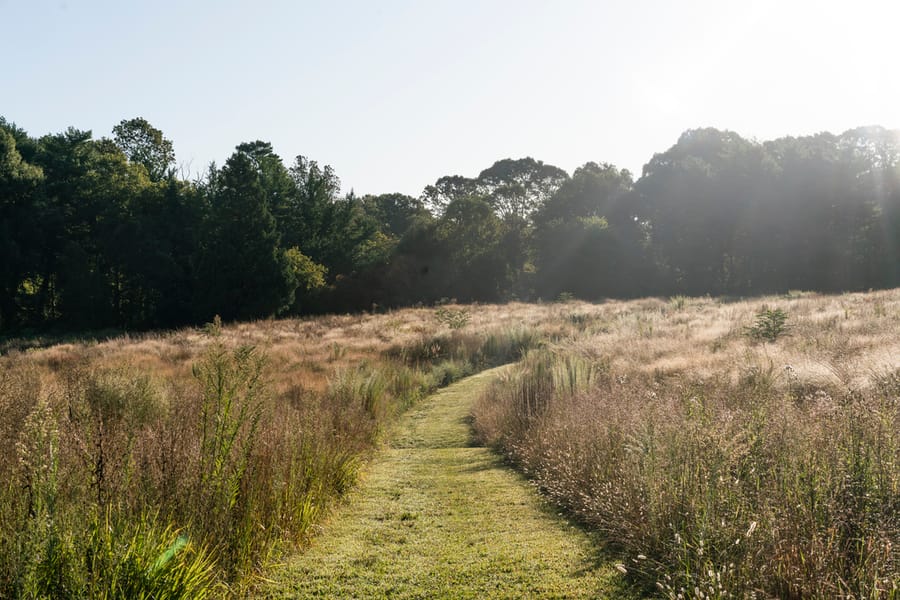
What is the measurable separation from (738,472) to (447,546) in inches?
90.9

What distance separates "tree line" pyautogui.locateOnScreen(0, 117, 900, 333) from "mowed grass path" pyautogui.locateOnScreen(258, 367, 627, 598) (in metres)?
30.8

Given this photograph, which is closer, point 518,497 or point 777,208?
point 518,497

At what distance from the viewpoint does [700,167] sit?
51438 millimetres

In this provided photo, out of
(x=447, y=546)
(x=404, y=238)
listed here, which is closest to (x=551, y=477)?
(x=447, y=546)

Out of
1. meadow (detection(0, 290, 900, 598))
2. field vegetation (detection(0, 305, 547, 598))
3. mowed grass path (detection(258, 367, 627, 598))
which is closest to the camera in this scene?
field vegetation (detection(0, 305, 547, 598))

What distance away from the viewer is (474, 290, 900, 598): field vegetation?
11.0ft

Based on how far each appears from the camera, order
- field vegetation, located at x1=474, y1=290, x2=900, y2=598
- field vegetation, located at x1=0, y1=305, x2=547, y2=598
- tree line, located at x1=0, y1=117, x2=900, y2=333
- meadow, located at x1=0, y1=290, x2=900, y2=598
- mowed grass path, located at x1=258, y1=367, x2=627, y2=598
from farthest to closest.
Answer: tree line, located at x1=0, y1=117, x2=900, y2=333
mowed grass path, located at x1=258, y1=367, x2=627, y2=598
field vegetation, located at x1=474, y1=290, x2=900, y2=598
meadow, located at x1=0, y1=290, x2=900, y2=598
field vegetation, located at x1=0, y1=305, x2=547, y2=598

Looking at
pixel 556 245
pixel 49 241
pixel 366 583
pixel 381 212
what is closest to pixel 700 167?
pixel 556 245

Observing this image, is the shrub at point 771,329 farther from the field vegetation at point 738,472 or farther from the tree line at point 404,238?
the tree line at point 404,238

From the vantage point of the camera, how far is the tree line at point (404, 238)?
3806cm

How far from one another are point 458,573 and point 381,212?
64.9 m

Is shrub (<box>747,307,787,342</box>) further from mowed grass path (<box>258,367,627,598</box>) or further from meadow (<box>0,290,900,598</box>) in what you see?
mowed grass path (<box>258,367,627,598</box>)

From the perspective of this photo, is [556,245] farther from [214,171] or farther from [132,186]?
[132,186]

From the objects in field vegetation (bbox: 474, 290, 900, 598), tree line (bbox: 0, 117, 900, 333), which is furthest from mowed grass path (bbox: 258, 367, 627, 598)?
tree line (bbox: 0, 117, 900, 333)
